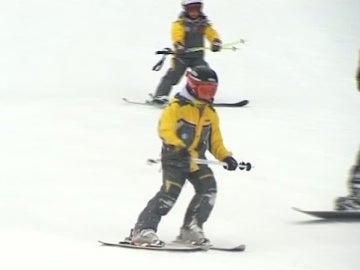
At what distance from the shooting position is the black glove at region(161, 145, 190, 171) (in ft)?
19.7

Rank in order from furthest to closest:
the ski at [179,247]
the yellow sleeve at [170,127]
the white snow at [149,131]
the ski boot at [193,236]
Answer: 1. the white snow at [149,131]
2. the ski boot at [193,236]
3. the ski at [179,247]
4. the yellow sleeve at [170,127]

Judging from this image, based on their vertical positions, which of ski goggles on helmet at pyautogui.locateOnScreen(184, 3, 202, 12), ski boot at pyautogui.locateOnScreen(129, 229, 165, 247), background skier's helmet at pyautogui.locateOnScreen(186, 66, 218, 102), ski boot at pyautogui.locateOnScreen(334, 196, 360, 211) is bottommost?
ski boot at pyautogui.locateOnScreen(129, 229, 165, 247)

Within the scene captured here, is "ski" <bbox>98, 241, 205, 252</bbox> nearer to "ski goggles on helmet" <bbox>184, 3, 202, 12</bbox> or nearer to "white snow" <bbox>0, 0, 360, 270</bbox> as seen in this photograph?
"white snow" <bbox>0, 0, 360, 270</bbox>

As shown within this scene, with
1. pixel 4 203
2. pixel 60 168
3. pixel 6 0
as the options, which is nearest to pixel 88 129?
pixel 60 168

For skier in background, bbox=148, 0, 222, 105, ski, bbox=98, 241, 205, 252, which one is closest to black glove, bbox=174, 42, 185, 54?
skier in background, bbox=148, 0, 222, 105

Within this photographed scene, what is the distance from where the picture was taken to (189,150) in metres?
6.12

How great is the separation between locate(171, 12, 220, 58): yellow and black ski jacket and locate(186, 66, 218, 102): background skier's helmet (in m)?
3.95

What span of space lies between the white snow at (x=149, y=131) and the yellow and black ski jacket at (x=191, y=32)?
2.60ft

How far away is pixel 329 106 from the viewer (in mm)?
11531

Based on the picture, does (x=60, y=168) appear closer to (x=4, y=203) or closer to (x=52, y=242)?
(x=4, y=203)

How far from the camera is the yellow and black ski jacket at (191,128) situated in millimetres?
6012

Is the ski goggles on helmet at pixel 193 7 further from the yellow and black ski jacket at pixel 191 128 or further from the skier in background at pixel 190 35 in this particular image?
the yellow and black ski jacket at pixel 191 128

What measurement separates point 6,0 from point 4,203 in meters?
7.87

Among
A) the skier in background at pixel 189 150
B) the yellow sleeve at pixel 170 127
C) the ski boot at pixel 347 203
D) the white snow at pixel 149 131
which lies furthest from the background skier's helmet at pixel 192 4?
the yellow sleeve at pixel 170 127
